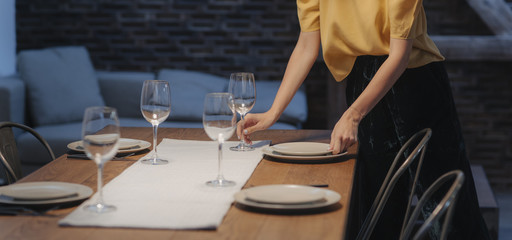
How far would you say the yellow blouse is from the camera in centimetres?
206

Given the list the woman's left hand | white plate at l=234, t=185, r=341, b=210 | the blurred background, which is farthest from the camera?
the blurred background

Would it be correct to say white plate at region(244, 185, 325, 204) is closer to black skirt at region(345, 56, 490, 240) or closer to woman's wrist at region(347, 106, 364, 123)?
woman's wrist at region(347, 106, 364, 123)

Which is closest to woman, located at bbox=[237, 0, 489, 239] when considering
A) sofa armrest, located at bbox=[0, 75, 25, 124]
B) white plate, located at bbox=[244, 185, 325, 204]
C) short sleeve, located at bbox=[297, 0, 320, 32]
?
short sleeve, located at bbox=[297, 0, 320, 32]

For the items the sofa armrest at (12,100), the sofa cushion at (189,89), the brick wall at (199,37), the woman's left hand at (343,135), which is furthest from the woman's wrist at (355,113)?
the brick wall at (199,37)

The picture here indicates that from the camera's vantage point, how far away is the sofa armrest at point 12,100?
4.06 m

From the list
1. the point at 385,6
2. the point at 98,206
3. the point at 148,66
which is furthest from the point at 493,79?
the point at 98,206

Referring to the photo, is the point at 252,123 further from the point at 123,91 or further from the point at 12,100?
the point at 123,91

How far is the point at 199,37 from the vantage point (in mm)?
5031

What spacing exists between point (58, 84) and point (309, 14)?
255cm

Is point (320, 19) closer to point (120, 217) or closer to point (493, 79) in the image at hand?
point (120, 217)

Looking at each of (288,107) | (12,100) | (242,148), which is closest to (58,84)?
(12,100)

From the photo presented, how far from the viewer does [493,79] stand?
4.78 meters

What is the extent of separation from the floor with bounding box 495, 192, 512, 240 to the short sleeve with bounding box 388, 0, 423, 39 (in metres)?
2.06

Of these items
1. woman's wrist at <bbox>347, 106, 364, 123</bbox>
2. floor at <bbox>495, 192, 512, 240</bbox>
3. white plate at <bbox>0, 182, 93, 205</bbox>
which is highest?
woman's wrist at <bbox>347, 106, 364, 123</bbox>
